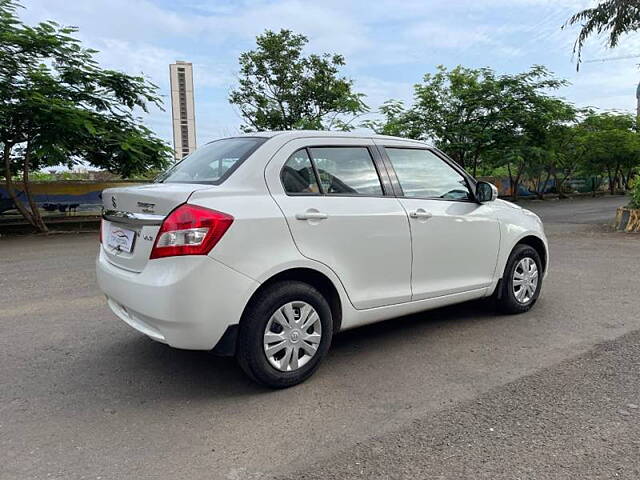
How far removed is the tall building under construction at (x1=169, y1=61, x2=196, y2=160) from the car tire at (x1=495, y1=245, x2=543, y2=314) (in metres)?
28.5

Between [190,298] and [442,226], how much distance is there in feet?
7.08

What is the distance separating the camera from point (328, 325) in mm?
3316

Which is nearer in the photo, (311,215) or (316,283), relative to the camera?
(311,215)

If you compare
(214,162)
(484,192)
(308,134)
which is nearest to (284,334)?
(214,162)

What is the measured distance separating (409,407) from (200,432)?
1.23 m

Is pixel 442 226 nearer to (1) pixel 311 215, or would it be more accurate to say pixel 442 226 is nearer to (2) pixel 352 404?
(1) pixel 311 215

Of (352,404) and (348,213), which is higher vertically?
(348,213)

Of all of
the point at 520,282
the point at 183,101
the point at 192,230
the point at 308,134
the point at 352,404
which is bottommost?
the point at 352,404

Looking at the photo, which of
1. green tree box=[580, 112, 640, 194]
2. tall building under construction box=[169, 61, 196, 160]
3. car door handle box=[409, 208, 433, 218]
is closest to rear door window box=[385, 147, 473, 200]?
car door handle box=[409, 208, 433, 218]

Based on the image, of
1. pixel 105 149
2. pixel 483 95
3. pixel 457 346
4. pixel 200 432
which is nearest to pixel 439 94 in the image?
pixel 483 95

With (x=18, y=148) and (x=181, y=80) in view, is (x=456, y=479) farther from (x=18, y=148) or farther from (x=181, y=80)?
(x=181, y=80)

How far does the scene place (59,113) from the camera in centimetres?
1020

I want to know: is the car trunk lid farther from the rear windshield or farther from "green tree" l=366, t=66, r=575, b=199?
"green tree" l=366, t=66, r=575, b=199

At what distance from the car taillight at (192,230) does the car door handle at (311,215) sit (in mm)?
508
